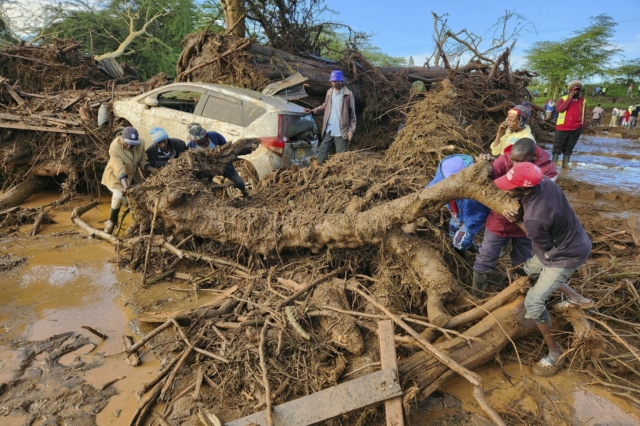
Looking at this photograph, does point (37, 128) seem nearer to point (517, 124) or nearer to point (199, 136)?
point (199, 136)

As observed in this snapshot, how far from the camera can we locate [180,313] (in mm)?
3457

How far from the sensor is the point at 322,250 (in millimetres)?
4043

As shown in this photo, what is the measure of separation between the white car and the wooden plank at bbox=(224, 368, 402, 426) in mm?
4044

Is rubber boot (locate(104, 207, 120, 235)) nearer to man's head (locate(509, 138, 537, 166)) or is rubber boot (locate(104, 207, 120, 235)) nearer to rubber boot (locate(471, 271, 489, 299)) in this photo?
rubber boot (locate(471, 271, 489, 299))

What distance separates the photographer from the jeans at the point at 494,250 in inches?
141

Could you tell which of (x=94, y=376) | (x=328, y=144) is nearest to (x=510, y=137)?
(x=328, y=144)

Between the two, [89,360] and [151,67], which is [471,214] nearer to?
[89,360]

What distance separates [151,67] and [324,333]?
21281mm

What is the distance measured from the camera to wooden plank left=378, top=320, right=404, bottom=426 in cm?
241

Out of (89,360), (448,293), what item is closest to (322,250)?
(448,293)

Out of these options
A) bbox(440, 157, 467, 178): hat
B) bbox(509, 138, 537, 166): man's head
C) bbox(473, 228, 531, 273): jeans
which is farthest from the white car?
bbox(509, 138, 537, 166): man's head

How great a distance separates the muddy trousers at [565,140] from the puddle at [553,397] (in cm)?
761

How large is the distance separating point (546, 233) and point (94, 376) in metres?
3.69

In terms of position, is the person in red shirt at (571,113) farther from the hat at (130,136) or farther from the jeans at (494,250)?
the hat at (130,136)
